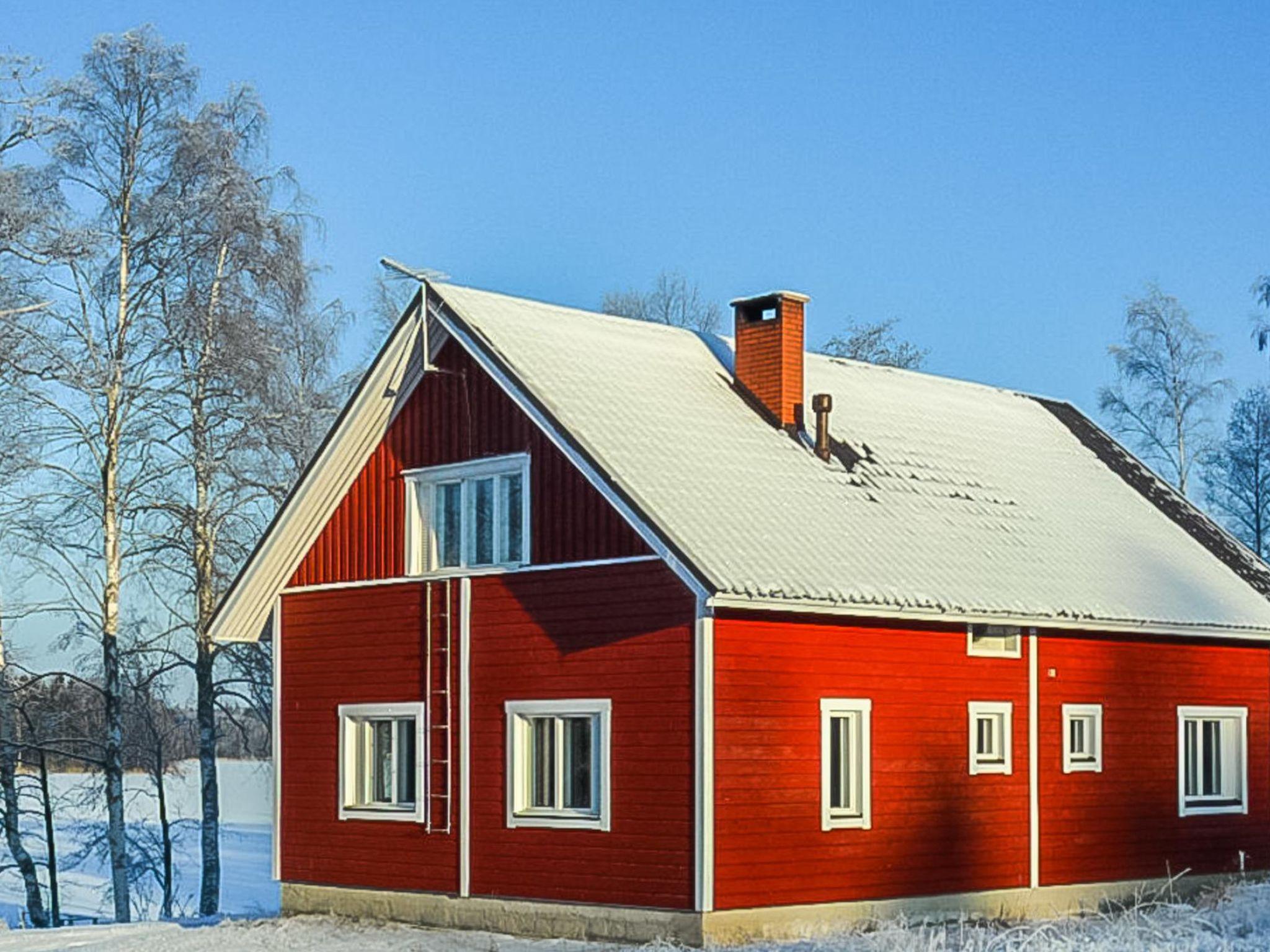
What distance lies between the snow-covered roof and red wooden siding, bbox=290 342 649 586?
543 millimetres

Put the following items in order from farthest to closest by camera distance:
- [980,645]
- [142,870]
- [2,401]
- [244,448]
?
[142,870]
[244,448]
[2,401]
[980,645]

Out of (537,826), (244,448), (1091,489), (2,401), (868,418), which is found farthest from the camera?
(244,448)

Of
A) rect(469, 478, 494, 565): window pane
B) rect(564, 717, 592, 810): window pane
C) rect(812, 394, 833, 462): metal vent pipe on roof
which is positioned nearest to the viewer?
rect(564, 717, 592, 810): window pane

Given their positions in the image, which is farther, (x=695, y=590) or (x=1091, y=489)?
(x=1091, y=489)

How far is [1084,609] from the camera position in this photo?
75.7ft

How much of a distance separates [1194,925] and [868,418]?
7.90 m

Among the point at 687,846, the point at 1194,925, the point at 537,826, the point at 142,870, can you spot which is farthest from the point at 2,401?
the point at 1194,925

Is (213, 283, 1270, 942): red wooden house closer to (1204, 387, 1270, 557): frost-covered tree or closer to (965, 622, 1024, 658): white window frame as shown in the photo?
(965, 622, 1024, 658): white window frame

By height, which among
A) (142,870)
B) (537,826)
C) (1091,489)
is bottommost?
(142,870)

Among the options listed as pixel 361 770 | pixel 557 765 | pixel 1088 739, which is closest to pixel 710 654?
pixel 557 765

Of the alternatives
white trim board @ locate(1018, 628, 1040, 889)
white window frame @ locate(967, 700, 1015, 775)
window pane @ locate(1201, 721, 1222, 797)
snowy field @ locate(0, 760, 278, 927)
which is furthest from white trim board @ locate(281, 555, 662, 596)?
window pane @ locate(1201, 721, 1222, 797)

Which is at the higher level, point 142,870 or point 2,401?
point 2,401

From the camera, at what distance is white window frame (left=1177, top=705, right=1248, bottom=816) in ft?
81.3

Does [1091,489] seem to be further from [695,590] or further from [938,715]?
[695,590]
